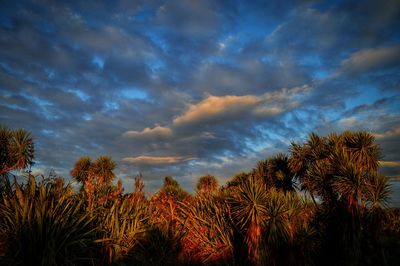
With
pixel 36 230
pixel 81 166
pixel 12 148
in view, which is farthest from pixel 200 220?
pixel 81 166

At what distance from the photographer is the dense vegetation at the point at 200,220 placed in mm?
6867

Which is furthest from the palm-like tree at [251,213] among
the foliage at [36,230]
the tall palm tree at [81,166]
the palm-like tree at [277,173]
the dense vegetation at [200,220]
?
the tall palm tree at [81,166]

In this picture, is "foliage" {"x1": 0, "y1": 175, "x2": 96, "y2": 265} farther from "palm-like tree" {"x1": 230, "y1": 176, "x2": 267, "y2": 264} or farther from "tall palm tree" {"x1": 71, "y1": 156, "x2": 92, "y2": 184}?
"tall palm tree" {"x1": 71, "y1": 156, "x2": 92, "y2": 184}

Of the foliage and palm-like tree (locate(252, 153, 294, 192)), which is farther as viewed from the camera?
palm-like tree (locate(252, 153, 294, 192))

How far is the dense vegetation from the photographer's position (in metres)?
6.87

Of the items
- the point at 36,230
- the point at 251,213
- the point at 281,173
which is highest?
the point at 281,173

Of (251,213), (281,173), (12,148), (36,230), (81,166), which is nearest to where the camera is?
(36,230)

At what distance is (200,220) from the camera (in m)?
12.8

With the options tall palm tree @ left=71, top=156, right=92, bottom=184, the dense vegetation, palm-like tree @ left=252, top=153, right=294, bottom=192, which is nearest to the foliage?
the dense vegetation

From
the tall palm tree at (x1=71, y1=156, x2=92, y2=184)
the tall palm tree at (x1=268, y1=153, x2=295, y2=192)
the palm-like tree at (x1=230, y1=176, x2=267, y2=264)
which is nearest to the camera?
the palm-like tree at (x1=230, y1=176, x2=267, y2=264)

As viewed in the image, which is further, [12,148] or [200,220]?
[12,148]

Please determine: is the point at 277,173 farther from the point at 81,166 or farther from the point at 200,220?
the point at 81,166

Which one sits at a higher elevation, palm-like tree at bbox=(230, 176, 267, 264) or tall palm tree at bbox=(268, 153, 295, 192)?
tall palm tree at bbox=(268, 153, 295, 192)

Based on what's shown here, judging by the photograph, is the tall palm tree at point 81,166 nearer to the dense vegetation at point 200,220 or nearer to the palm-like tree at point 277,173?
the dense vegetation at point 200,220
